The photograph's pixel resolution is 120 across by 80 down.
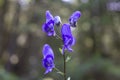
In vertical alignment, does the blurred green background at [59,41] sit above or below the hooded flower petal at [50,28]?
below

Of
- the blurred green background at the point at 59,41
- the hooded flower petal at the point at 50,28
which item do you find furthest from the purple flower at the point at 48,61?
the blurred green background at the point at 59,41

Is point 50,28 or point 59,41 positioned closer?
point 50,28

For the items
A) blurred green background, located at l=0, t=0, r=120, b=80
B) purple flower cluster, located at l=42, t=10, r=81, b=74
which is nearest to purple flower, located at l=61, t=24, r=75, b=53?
purple flower cluster, located at l=42, t=10, r=81, b=74

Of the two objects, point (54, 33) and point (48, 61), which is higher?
point (54, 33)

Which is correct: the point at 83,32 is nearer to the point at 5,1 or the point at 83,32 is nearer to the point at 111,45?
the point at 111,45

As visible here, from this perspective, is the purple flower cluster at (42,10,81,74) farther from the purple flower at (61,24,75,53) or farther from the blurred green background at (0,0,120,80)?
the blurred green background at (0,0,120,80)

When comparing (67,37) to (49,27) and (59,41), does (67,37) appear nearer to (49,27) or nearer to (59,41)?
(49,27)

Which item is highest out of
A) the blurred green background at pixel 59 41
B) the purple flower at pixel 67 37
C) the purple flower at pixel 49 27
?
the purple flower at pixel 49 27

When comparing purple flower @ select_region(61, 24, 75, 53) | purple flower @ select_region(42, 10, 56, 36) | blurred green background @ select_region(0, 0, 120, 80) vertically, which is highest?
purple flower @ select_region(42, 10, 56, 36)

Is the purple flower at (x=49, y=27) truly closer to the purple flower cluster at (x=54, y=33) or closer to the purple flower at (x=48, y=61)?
the purple flower cluster at (x=54, y=33)

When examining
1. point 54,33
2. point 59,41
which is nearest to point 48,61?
point 54,33
